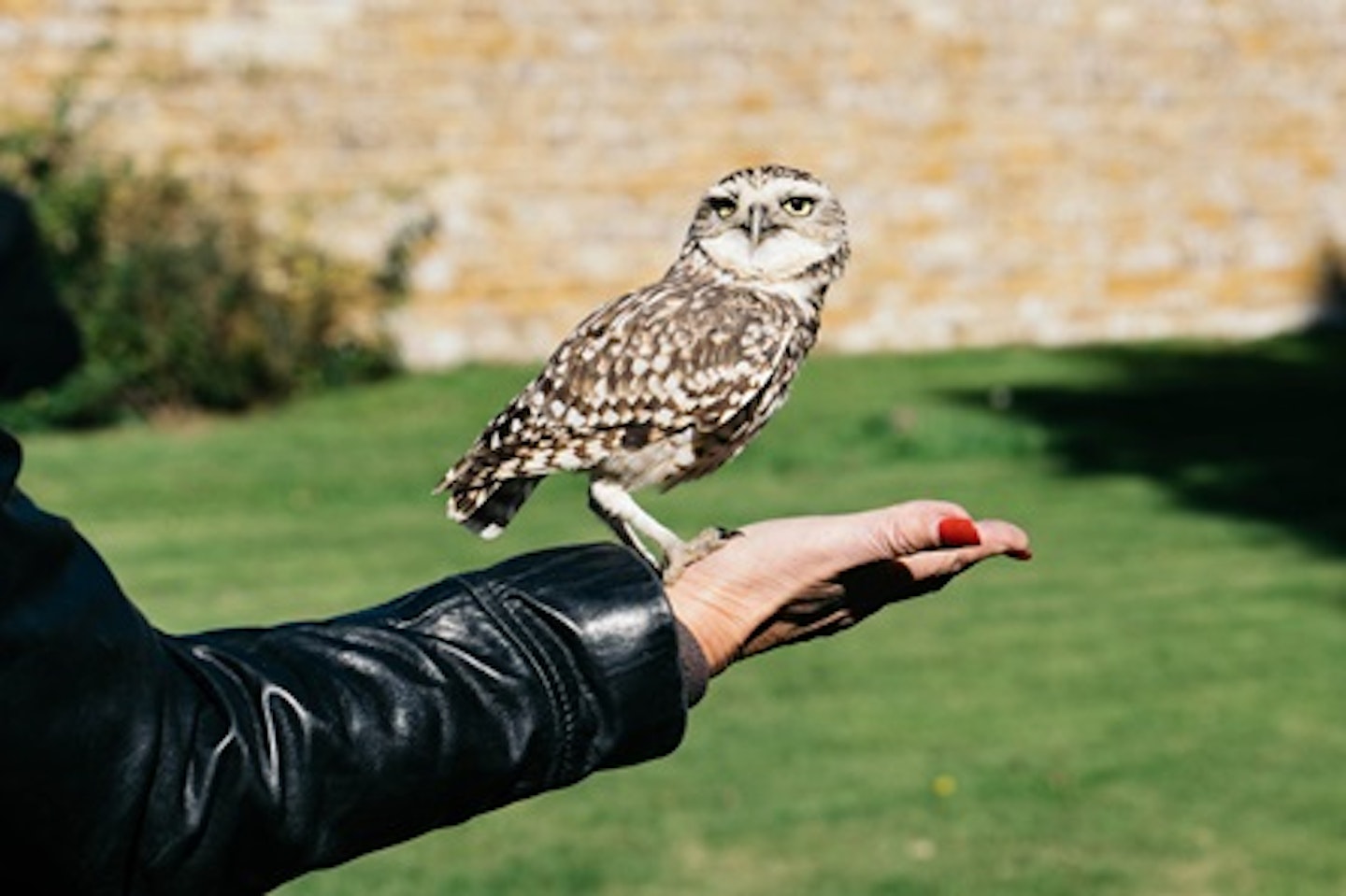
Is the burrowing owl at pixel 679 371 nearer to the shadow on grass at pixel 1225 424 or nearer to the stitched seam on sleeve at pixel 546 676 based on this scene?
the stitched seam on sleeve at pixel 546 676

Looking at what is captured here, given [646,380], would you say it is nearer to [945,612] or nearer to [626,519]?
[626,519]

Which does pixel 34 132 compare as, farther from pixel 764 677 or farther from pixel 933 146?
pixel 764 677

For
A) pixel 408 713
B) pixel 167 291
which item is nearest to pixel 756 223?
pixel 408 713

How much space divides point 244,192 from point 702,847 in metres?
11.2

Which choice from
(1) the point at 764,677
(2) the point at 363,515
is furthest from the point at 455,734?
(2) the point at 363,515

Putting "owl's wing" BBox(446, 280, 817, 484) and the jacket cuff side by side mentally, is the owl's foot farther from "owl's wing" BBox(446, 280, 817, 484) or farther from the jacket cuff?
the jacket cuff

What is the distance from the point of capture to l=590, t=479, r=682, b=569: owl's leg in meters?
2.83

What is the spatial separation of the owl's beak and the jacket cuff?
1.34 feet

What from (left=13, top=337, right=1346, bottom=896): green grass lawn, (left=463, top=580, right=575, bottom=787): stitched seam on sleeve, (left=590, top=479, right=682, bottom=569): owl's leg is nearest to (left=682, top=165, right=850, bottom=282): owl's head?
(left=590, top=479, right=682, bottom=569): owl's leg

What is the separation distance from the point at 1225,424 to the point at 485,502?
46.8ft

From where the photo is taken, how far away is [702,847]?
7766mm

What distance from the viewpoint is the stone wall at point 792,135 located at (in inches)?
721

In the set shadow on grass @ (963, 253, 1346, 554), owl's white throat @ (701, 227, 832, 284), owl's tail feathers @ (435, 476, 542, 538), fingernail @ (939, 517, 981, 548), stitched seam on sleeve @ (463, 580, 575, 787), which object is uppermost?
owl's white throat @ (701, 227, 832, 284)

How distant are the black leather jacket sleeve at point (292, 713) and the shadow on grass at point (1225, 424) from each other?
10.4m
